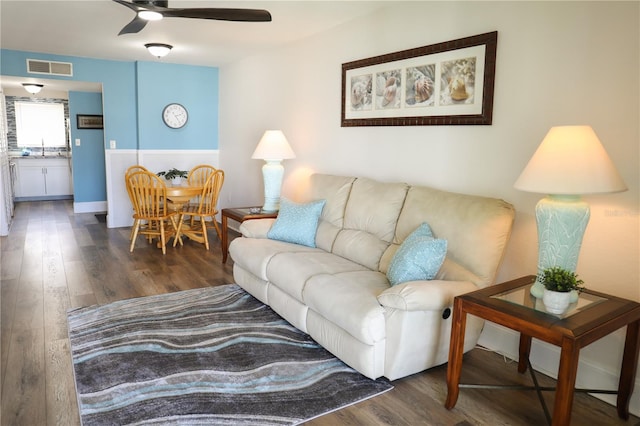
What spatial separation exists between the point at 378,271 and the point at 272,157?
6.05 ft

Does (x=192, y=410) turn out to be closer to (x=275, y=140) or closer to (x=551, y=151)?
(x=551, y=151)

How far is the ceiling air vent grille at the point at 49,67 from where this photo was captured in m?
5.71

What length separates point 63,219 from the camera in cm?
694

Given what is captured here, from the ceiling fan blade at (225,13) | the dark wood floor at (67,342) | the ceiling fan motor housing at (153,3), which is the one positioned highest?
the ceiling fan motor housing at (153,3)

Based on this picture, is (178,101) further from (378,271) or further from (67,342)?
(378,271)

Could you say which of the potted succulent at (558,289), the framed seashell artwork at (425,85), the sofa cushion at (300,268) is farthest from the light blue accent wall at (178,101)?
the potted succulent at (558,289)

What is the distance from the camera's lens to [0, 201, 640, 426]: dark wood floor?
2.18 m

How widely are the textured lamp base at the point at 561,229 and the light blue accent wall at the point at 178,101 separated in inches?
218

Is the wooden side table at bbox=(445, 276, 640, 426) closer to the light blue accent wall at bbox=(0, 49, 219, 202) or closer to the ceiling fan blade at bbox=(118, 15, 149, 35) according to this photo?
the ceiling fan blade at bbox=(118, 15, 149, 35)

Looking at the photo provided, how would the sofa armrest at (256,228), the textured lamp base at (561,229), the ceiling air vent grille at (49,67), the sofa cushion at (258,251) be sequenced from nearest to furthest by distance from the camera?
the textured lamp base at (561,229), the sofa cushion at (258,251), the sofa armrest at (256,228), the ceiling air vent grille at (49,67)

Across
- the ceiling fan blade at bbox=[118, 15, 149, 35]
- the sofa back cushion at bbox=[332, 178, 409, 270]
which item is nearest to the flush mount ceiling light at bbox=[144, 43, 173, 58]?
the ceiling fan blade at bbox=[118, 15, 149, 35]

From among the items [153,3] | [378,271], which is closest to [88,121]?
[153,3]

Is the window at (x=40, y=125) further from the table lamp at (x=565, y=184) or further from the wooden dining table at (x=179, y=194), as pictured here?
the table lamp at (x=565, y=184)

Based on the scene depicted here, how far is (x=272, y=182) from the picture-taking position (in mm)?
4492
